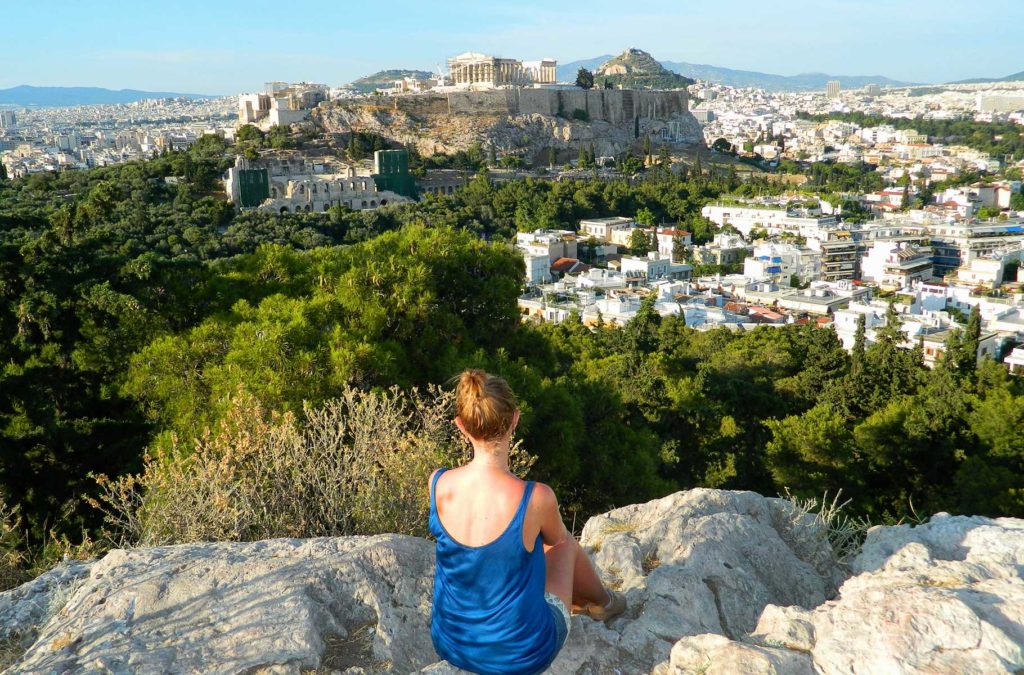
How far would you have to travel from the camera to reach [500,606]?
209 cm

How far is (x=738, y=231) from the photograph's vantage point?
140 ft

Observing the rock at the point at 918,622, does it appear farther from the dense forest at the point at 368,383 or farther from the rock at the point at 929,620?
the dense forest at the point at 368,383

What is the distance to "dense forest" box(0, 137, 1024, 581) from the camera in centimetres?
543

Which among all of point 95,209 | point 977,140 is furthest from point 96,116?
point 95,209

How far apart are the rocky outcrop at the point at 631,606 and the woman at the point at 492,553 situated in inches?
5.0

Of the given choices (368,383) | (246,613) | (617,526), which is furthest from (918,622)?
(368,383)

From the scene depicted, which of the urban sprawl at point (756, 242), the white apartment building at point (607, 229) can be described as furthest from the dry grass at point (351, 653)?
the white apartment building at point (607, 229)

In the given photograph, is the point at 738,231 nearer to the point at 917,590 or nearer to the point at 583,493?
the point at 583,493

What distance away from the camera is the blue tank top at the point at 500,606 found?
6.84 ft

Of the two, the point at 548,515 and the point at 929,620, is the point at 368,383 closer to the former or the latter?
the point at 548,515

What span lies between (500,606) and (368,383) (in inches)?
140

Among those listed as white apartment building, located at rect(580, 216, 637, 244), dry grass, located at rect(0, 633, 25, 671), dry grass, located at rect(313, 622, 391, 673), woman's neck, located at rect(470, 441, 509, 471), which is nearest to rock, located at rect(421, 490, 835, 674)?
dry grass, located at rect(313, 622, 391, 673)

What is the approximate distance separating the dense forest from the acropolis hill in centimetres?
4356

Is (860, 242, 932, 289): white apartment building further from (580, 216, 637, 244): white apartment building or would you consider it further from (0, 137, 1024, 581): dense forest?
(0, 137, 1024, 581): dense forest
